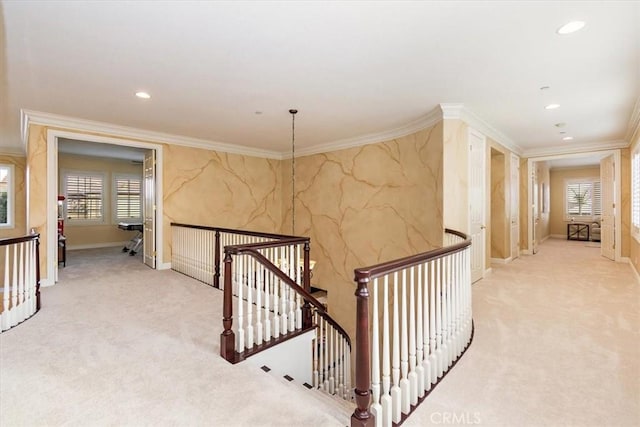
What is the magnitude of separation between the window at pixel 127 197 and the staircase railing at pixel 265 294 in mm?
5687

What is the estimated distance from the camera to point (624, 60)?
2977mm

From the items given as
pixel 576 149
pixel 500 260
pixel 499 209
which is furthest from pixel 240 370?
pixel 576 149

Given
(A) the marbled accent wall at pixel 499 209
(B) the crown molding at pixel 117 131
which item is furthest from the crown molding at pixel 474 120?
(B) the crown molding at pixel 117 131

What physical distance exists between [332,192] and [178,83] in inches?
165

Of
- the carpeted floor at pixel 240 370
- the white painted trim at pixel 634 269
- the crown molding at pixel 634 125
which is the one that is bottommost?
the carpeted floor at pixel 240 370

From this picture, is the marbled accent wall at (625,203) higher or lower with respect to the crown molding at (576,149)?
lower

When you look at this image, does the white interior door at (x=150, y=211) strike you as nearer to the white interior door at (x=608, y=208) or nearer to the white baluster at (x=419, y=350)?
the white baluster at (x=419, y=350)

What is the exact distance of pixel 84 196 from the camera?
8547 millimetres

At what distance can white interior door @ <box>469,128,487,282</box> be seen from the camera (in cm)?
491

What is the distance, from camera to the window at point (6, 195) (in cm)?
752

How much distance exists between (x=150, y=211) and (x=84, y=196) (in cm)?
408

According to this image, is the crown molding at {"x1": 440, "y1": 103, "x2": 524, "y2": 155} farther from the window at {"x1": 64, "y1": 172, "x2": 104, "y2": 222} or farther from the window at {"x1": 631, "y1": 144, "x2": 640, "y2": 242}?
the window at {"x1": 64, "y1": 172, "x2": 104, "y2": 222}

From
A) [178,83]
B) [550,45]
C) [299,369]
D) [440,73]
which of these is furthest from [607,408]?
[178,83]

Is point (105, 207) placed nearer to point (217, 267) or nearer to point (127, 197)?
point (127, 197)
